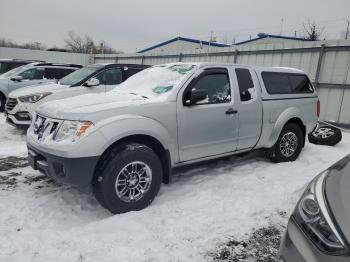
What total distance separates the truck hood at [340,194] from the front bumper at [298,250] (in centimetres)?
17

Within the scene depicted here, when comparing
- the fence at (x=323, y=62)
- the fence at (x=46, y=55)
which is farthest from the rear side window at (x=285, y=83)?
the fence at (x=46, y=55)

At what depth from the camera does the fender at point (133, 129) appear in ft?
11.4

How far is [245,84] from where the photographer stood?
5.08 metres

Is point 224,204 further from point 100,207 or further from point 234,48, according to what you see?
point 234,48

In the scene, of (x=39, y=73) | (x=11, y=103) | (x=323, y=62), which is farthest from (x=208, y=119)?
(x=39, y=73)

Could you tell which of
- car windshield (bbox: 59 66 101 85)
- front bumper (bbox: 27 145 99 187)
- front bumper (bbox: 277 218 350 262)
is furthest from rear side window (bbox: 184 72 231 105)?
car windshield (bbox: 59 66 101 85)

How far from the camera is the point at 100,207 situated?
12.7 ft

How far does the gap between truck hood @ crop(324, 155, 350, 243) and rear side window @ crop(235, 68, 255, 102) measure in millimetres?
2687

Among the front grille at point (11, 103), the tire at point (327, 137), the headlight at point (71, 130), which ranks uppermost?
the headlight at point (71, 130)

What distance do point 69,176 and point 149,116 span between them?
1139mm

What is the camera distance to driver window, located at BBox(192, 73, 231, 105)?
450 cm

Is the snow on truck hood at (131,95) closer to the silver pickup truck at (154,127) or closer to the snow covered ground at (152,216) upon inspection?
the silver pickup truck at (154,127)

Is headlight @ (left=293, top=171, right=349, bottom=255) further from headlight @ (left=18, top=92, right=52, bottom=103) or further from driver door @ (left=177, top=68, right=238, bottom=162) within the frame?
headlight @ (left=18, top=92, right=52, bottom=103)

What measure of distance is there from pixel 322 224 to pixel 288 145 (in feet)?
14.0
